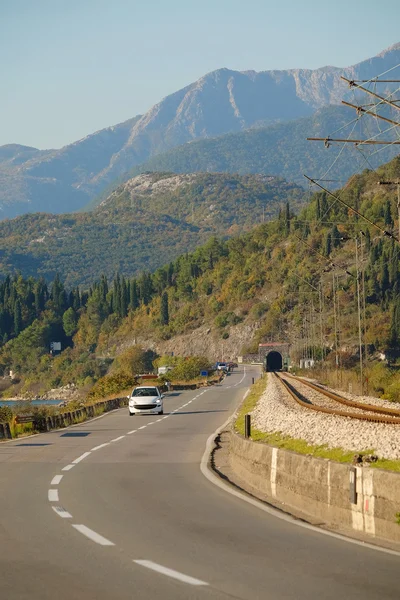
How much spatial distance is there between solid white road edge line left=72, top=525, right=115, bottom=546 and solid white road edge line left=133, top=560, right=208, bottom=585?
120 centimetres

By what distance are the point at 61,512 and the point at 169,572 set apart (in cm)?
479

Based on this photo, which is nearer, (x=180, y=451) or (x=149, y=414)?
(x=180, y=451)

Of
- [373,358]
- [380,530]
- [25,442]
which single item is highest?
[380,530]

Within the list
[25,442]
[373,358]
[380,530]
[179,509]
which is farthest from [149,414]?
[373,358]

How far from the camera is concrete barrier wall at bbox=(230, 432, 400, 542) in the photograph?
1162cm

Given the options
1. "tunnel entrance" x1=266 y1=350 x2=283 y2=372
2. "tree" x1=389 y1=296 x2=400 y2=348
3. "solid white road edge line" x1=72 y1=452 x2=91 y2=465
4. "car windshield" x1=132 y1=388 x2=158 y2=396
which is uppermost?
"solid white road edge line" x1=72 y1=452 x2=91 y2=465

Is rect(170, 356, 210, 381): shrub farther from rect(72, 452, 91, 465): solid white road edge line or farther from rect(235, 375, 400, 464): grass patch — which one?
rect(235, 375, 400, 464): grass patch

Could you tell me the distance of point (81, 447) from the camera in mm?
27734

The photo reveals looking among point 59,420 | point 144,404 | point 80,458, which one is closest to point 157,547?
point 80,458

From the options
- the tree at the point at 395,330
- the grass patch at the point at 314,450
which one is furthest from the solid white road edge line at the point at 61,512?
the tree at the point at 395,330

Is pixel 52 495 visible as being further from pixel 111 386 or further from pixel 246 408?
pixel 111 386

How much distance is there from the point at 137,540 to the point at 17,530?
5.59 ft

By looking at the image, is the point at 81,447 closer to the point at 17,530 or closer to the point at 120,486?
the point at 120,486

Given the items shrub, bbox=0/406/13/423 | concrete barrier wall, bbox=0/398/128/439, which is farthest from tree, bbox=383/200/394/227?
shrub, bbox=0/406/13/423
